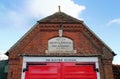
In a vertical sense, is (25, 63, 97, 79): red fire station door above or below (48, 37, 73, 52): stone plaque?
below

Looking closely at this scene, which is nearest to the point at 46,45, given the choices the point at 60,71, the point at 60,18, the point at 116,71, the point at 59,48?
the point at 59,48

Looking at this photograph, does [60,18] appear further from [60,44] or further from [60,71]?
[60,71]

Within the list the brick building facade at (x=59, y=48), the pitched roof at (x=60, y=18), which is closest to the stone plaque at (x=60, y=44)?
the brick building facade at (x=59, y=48)

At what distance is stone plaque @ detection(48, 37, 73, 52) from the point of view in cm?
1380

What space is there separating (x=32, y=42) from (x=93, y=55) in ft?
13.3

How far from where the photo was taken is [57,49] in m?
13.8

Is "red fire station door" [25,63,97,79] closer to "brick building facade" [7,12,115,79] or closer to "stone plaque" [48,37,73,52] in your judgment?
"brick building facade" [7,12,115,79]

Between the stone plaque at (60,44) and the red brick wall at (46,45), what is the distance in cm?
24

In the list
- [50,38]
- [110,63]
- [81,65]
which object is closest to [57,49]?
[50,38]

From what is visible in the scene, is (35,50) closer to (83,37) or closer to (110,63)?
(83,37)

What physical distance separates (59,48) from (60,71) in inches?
60.7

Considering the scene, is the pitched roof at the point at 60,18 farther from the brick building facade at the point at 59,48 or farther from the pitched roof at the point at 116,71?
the pitched roof at the point at 116,71

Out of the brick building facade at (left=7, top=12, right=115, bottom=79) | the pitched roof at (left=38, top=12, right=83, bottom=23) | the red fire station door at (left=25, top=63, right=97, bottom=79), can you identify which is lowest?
the red fire station door at (left=25, top=63, right=97, bottom=79)

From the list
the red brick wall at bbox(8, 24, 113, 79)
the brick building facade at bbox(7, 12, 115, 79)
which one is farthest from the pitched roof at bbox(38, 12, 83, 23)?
the red brick wall at bbox(8, 24, 113, 79)
